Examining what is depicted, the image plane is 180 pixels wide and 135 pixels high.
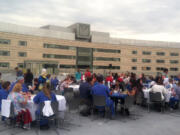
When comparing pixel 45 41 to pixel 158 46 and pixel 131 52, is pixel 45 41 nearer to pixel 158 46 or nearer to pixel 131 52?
pixel 131 52

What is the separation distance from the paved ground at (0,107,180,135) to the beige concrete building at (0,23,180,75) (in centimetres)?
4231

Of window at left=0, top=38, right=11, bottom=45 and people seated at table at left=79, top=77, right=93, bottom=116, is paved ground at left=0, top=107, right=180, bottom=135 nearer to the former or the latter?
people seated at table at left=79, top=77, right=93, bottom=116

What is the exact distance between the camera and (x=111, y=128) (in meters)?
5.80

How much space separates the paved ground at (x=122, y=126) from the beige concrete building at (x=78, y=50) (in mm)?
42313

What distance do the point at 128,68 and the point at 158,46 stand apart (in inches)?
673

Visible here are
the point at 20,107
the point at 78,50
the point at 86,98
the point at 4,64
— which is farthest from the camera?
the point at 78,50

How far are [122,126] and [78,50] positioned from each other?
6195 centimetres

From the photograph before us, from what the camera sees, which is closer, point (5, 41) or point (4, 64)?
point (4, 64)

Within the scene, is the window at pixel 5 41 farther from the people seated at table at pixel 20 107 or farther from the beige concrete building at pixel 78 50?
the people seated at table at pixel 20 107

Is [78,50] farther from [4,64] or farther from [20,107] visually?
[20,107]

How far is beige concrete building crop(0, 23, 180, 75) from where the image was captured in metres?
53.5

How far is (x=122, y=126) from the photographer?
19.9 feet

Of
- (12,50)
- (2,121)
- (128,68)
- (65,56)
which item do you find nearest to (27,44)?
(12,50)

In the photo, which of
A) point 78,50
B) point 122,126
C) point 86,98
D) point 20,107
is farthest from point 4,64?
point 122,126
